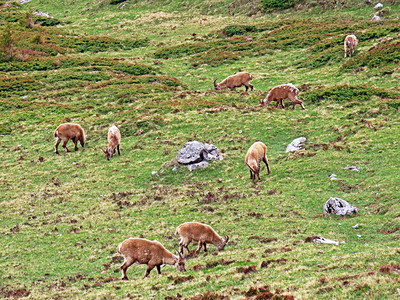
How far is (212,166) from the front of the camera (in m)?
27.2

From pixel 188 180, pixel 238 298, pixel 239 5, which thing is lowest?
pixel 188 180

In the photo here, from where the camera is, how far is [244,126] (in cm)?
3262

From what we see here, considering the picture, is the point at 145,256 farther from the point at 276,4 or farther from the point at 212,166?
the point at 276,4

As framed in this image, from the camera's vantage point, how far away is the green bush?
71.3m

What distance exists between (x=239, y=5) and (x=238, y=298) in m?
71.8

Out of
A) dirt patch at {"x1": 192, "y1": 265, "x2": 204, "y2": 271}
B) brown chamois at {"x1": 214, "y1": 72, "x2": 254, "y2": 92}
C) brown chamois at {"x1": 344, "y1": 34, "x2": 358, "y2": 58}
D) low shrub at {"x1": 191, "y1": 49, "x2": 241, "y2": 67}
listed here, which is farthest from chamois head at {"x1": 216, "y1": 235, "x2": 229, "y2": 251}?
low shrub at {"x1": 191, "y1": 49, "x2": 241, "y2": 67}

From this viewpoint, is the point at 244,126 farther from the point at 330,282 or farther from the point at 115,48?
the point at 115,48

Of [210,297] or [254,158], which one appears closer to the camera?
[210,297]

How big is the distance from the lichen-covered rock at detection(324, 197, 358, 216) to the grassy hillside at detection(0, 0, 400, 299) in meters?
0.34

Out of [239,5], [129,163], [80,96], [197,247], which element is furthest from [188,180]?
[239,5]

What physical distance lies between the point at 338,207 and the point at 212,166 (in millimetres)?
9686

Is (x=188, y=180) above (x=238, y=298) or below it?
below

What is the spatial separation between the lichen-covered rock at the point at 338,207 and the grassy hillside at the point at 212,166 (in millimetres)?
344

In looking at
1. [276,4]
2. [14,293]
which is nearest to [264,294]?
[14,293]
